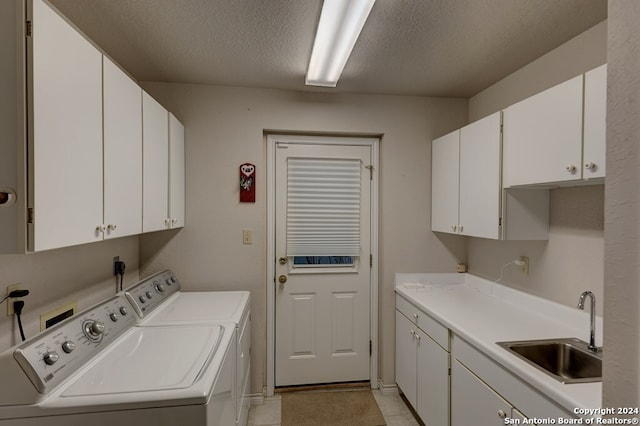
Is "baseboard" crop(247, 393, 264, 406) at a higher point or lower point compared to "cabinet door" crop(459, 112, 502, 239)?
lower

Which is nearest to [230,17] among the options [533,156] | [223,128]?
[223,128]

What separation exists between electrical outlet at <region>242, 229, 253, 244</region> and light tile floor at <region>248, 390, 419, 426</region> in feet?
4.24

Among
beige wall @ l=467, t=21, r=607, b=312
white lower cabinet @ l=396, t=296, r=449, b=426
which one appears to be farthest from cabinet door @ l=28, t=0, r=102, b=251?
beige wall @ l=467, t=21, r=607, b=312

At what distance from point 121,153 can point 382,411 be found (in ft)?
8.12

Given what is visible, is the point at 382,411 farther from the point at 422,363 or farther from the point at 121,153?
the point at 121,153

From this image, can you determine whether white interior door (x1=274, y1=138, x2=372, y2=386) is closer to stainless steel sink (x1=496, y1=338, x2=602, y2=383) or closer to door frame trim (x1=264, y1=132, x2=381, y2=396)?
door frame trim (x1=264, y1=132, x2=381, y2=396)

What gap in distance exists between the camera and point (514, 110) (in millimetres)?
1781

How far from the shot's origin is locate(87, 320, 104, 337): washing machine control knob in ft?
4.51

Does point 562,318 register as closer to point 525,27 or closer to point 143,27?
point 525,27

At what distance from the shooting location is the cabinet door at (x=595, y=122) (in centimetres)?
131

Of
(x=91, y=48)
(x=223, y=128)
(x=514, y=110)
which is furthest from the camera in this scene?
(x=223, y=128)

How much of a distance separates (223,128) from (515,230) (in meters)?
2.16

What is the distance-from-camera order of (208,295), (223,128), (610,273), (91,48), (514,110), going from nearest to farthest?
(610,273) → (91,48) → (514,110) → (208,295) → (223,128)

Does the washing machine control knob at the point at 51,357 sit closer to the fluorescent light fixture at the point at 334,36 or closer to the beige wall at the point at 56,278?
the beige wall at the point at 56,278
